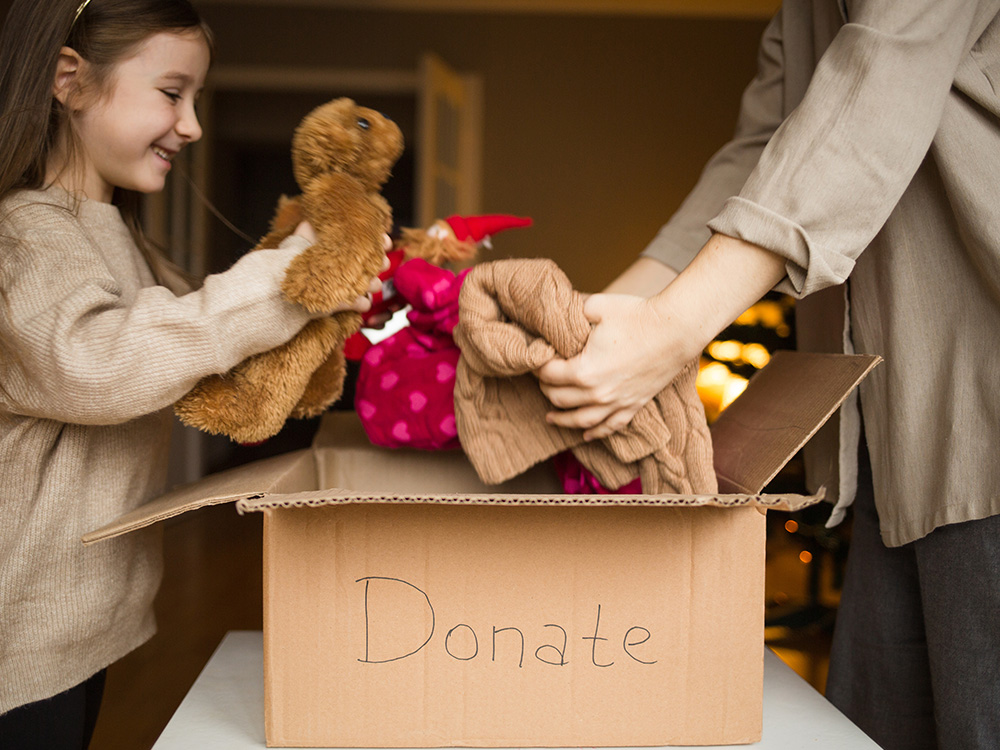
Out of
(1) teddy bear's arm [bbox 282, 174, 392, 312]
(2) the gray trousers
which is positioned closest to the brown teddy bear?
(1) teddy bear's arm [bbox 282, 174, 392, 312]

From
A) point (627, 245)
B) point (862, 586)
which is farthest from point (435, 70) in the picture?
point (862, 586)

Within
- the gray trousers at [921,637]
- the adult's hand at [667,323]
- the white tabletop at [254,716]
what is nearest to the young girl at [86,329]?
the white tabletop at [254,716]

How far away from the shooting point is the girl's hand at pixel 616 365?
64 cm

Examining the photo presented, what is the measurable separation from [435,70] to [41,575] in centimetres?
302

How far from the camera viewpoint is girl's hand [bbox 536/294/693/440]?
2.09ft

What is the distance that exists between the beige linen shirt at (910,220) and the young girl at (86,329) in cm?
40

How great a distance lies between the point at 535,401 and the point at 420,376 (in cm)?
15

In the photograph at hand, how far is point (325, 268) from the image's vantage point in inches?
26.3

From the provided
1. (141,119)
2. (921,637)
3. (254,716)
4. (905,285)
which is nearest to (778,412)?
(905,285)

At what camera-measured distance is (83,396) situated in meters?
0.63

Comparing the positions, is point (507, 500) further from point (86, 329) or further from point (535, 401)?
point (86, 329)

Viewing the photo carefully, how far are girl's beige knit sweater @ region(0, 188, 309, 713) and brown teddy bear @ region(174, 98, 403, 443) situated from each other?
0.03 m

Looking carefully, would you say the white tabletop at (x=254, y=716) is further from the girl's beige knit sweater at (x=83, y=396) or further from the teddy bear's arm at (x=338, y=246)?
the teddy bear's arm at (x=338, y=246)

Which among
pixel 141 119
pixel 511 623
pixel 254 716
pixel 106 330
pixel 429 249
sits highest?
pixel 141 119
